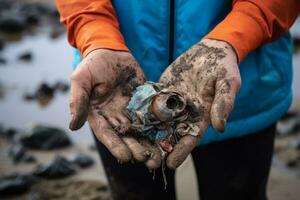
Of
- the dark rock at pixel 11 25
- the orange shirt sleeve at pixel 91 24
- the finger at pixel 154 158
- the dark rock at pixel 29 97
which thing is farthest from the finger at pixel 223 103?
the dark rock at pixel 11 25

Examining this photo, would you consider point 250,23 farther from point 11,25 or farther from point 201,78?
point 11,25

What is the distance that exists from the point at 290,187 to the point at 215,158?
157 centimetres

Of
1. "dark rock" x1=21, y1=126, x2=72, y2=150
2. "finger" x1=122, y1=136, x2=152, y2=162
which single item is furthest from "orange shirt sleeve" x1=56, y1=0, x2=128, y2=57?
"dark rock" x1=21, y1=126, x2=72, y2=150

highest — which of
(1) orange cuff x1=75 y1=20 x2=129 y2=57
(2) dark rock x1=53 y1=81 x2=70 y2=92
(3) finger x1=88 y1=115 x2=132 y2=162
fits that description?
(1) orange cuff x1=75 y1=20 x2=129 y2=57

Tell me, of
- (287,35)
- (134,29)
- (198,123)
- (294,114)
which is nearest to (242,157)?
(198,123)

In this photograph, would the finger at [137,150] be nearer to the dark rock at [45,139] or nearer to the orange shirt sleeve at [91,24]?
the orange shirt sleeve at [91,24]

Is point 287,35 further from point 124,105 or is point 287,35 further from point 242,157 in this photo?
point 124,105

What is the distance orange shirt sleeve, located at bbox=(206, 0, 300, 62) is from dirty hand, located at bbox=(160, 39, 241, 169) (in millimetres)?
39

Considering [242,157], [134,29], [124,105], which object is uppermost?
[134,29]

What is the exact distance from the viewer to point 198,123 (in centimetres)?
202

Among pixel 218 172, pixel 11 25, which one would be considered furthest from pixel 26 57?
pixel 218 172

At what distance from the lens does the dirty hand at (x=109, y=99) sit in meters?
1.95

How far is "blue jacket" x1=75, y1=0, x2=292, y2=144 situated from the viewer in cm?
214

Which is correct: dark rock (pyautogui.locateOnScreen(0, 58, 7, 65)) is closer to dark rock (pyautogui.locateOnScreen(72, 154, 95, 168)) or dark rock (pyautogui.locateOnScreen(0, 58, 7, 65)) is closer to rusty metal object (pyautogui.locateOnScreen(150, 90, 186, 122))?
dark rock (pyautogui.locateOnScreen(72, 154, 95, 168))
